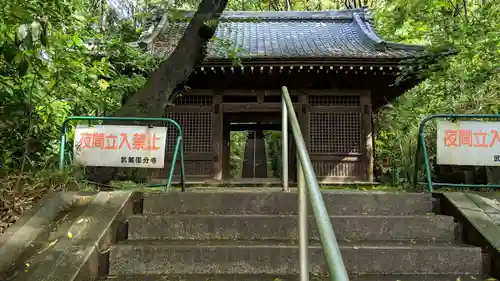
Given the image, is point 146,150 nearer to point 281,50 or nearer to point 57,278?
point 57,278

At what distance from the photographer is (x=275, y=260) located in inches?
98.0

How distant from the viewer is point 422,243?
273 cm

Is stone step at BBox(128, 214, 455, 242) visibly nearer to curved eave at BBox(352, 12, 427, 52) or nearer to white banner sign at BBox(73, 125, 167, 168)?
white banner sign at BBox(73, 125, 167, 168)

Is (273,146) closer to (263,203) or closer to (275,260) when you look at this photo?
(263,203)

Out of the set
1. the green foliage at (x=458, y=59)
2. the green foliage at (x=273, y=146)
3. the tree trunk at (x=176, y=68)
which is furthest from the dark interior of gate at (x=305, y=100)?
the green foliage at (x=273, y=146)

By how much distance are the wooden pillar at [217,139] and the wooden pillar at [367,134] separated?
10.9ft

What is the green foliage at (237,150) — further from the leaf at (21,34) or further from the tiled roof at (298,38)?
the leaf at (21,34)

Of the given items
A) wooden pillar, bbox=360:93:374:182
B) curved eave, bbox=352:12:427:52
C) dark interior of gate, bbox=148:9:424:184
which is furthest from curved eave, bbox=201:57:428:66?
wooden pillar, bbox=360:93:374:182

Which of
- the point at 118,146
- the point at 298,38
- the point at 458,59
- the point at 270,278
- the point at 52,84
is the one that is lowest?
the point at 270,278

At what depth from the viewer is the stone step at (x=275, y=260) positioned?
2.48 m

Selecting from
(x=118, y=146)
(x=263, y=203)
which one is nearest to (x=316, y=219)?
(x=263, y=203)

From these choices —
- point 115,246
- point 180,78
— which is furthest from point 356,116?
point 115,246

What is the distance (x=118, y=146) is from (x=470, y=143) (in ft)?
12.0

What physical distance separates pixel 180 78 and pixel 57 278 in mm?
3563
